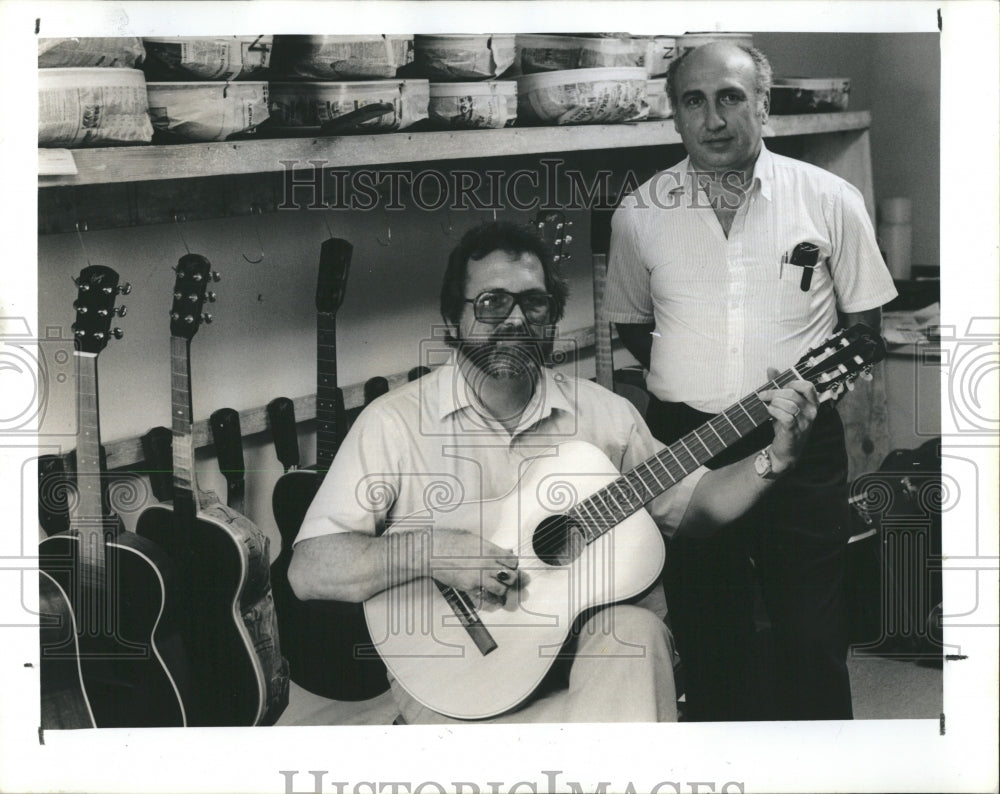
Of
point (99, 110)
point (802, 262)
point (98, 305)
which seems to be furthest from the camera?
point (802, 262)

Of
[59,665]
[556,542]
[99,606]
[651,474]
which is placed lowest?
[59,665]

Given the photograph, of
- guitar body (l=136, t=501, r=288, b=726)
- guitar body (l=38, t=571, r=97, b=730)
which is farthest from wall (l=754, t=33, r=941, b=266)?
guitar body (l=38, t=571, r=97, b=730)

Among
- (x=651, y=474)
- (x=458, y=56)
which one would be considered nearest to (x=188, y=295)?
(x=458, y=56)

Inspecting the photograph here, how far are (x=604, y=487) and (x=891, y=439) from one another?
55 cm

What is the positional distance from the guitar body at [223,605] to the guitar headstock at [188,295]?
0.31 metres

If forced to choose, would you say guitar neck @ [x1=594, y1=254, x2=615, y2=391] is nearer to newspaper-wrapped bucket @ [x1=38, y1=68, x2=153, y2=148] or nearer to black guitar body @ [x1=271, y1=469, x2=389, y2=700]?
black guitar body @ [x1=271, y1=469, x2=389, y2=700]

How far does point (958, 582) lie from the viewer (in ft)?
6.86

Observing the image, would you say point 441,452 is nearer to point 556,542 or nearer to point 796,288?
point 556,542

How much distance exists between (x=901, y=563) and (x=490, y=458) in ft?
2.62

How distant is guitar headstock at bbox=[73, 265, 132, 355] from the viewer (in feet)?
6.24

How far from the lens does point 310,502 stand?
1985 millimetres

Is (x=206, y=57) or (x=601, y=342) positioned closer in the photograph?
(x=206, y=57)

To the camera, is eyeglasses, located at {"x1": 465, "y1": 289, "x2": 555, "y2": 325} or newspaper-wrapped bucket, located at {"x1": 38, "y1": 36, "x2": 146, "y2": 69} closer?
newspaper-wrapped bucket, located at {"x1": 38, "y1": 36, "x2": 146, "y2": 69}

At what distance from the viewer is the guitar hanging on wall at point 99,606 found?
191 centimetres
